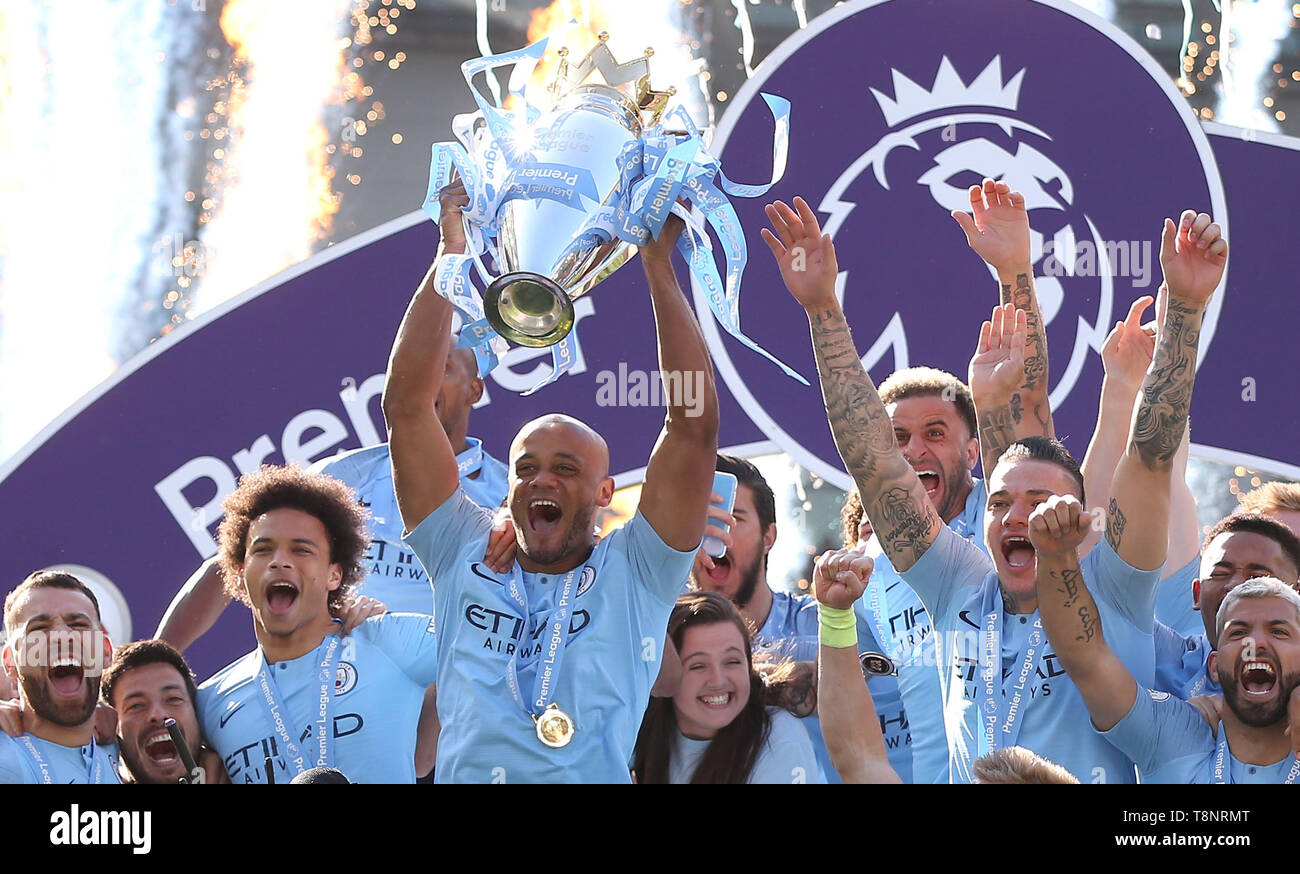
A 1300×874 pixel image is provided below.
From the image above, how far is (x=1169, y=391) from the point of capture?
3.22 metres

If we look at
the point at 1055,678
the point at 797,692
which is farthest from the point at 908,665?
the point at 1055,678

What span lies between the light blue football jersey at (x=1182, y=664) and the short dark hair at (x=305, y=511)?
1714mm

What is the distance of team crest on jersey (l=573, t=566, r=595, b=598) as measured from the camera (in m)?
3.14

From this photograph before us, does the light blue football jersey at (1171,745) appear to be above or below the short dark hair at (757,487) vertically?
below

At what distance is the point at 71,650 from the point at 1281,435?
3.17 meters

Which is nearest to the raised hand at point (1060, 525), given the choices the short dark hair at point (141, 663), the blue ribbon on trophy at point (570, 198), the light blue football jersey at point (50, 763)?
the blue ribbon on trophy at point (570, 198)

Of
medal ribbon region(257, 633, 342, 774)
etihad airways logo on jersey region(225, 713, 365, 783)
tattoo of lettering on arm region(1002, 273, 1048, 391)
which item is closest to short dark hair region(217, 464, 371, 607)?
medal ribbon region(257, 633, 342, 774)

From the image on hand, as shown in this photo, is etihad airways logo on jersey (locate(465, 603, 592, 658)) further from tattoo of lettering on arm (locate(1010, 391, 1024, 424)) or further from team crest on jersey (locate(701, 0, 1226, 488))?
team crest on jersey (locate(701, 0, 1226, 488))

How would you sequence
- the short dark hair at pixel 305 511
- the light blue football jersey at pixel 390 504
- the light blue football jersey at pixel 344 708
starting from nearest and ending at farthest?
the light blue football jersey at pixel 344 708
the short dark hair at pixel 305 511
the light blue football jersey at pixel 390 504

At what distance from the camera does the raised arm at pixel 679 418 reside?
9.75 ft

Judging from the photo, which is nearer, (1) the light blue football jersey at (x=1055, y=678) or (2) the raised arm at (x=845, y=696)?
(2) the raised arm at (x=845, y=696)

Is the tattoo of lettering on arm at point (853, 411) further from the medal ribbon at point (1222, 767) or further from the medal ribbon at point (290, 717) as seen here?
the medal ribbon at point (290, 717)
